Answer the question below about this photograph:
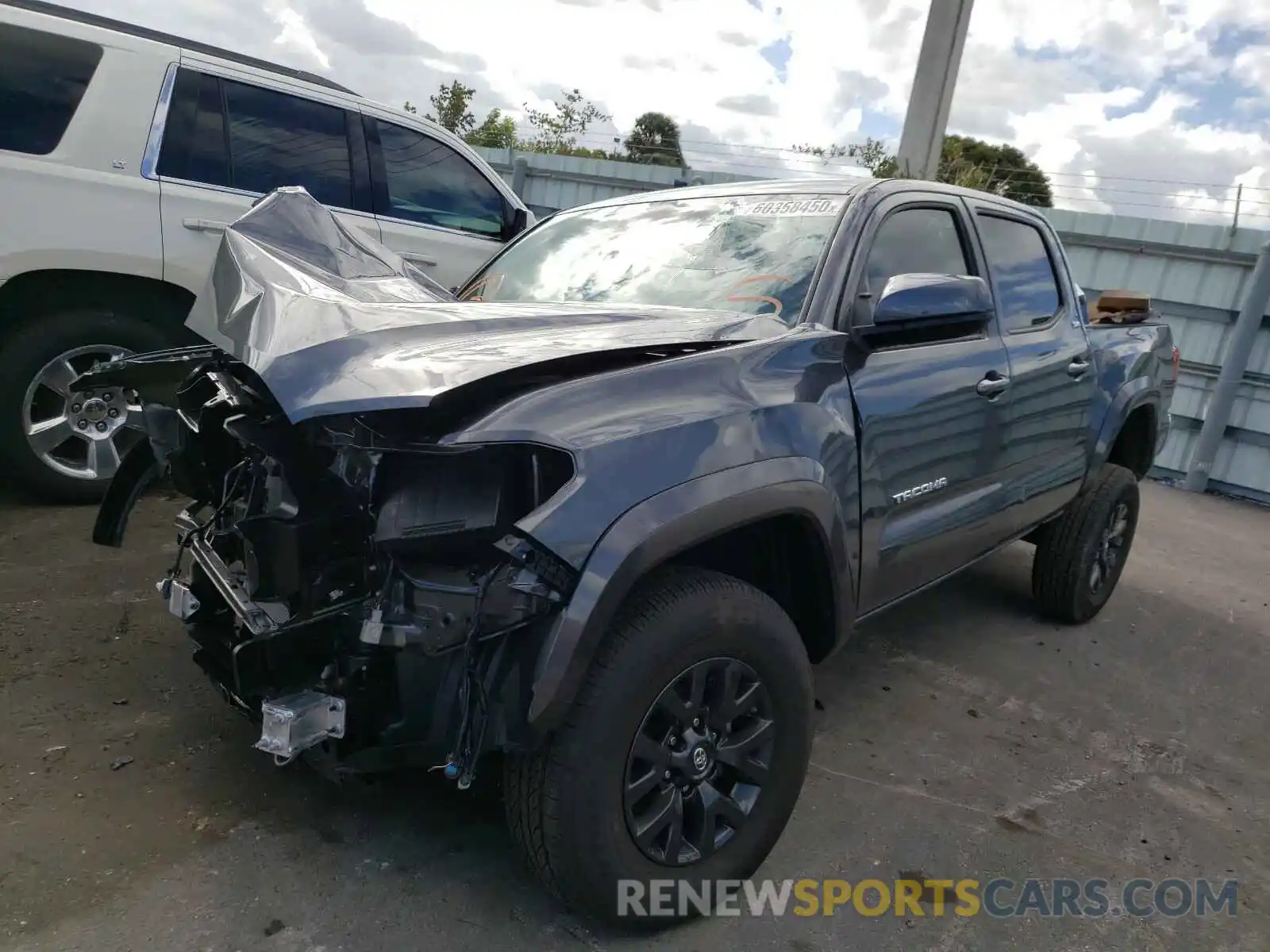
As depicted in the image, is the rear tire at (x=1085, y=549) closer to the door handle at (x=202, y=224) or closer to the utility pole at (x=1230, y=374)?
the utility pole at (x=1230, y=374)

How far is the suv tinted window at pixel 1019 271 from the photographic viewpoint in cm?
362

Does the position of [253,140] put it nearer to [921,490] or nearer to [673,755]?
[921,490]

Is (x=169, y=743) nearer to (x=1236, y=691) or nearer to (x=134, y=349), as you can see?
(x=134, y=349)

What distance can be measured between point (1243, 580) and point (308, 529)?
5981mm

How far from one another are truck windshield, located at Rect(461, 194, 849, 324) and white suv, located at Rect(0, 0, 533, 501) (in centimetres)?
156

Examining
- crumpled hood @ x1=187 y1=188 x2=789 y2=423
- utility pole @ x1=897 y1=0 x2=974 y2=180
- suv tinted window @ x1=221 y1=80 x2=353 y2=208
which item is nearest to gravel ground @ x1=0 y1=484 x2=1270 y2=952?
crumpled hood @ x1=187 y1=188 x2=789 y2=423

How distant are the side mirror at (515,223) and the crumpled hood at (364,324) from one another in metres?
2.89

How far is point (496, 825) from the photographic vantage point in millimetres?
2553

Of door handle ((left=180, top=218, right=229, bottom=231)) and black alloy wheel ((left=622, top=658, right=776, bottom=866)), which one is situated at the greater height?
door handle ((left=180, top=218, right=229, bottom=231))

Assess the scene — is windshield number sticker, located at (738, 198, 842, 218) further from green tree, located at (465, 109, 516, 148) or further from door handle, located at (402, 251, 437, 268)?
green tree, located at (465, 109, 516, 148)

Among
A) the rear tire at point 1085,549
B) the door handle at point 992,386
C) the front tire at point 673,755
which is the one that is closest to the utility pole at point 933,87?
the rear tire at point 1085,549

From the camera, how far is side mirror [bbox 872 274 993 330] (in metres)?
2.62

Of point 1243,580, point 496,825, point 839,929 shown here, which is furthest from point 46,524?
point 1243,580

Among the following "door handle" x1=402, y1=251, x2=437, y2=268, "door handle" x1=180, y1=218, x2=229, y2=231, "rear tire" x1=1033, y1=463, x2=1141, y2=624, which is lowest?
"rear tire" x1=1033, y1=463, x2=1141, y2=624
